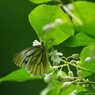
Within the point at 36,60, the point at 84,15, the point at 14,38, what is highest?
the point at 84,15

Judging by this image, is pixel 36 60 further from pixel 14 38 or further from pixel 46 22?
pixel 14 38

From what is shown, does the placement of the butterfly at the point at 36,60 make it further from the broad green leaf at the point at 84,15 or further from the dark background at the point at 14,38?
the dark background at the point at 14,38

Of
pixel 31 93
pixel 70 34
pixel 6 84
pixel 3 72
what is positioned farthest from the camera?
pixel 6 84

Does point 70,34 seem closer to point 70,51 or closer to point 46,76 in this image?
point 46,76

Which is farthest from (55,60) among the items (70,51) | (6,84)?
(6,84)

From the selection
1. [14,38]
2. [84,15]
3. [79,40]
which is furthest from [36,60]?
[14,38]
